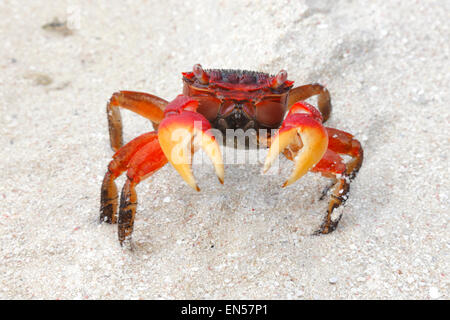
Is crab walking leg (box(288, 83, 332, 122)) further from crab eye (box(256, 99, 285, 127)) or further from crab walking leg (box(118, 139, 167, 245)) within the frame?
crab walking leg (box(118, 139, 167, 245))

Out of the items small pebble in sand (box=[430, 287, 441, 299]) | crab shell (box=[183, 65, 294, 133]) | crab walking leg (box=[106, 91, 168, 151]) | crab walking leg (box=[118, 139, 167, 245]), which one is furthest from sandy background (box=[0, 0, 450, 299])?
crab shell (box=[183, 65, 294, 133])

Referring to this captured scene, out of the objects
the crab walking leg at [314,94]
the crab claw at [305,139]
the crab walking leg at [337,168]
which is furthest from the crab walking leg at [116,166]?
the crab walking leg at [314,94]

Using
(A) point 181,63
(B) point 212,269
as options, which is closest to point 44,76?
(A) point 181,63

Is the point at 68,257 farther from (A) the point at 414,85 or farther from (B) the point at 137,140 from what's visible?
(A) the point at 414,85

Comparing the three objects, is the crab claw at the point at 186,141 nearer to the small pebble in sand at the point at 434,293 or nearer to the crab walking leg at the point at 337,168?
the crab walking leg at the point at 337,168

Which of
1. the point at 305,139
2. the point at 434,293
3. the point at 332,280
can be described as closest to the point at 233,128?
the point at 305,139
